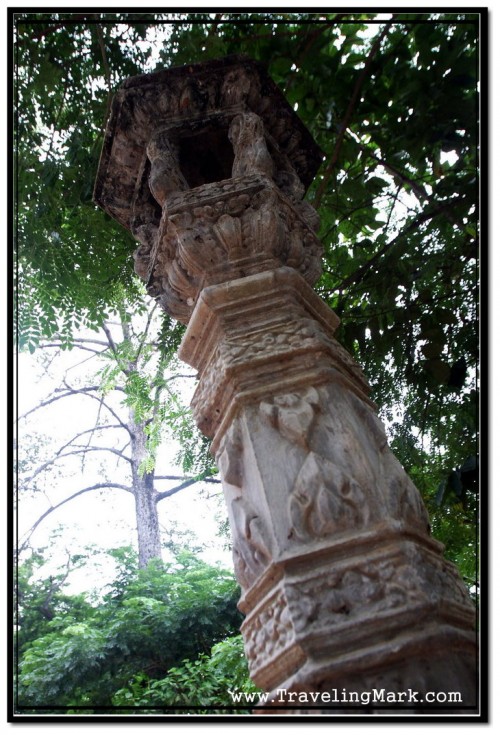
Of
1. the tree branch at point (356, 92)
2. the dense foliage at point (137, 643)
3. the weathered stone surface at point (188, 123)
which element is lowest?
the dense foliage at point (137, 643)

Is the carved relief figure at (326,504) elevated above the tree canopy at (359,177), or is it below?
below

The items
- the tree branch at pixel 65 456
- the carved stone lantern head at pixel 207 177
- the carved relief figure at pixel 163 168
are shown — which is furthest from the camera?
the tree branch at pixel 65 456

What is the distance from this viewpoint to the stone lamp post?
4.46ft

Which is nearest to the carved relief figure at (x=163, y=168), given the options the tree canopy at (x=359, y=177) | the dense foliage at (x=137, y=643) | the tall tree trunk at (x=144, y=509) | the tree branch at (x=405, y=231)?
the tree canopy at (x=359, y=177)

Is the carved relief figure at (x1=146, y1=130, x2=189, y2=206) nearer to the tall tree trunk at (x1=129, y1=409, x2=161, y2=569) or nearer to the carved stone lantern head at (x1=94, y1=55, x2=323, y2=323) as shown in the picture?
the carved stone lantern head at (x1=94, y1=55, x2=323, y2=323)

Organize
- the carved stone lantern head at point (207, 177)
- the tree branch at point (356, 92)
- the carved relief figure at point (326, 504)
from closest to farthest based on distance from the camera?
1. the carved relief figure at point (326, 504)
2. the carved stone lantern head at point (207, 177)
3. the tree branch at point (356, 92)

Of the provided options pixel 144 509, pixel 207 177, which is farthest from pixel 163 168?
pixel 144 509

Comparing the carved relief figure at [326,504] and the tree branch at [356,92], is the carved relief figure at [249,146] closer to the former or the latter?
the tree branch at [356,92]

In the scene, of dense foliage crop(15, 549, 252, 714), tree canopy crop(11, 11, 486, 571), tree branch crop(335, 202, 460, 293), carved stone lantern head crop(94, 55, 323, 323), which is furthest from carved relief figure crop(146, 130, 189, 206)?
dense foliage crop(15, 549, 252, 714)

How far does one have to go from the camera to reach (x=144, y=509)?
11125mm

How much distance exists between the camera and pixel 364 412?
179 cm

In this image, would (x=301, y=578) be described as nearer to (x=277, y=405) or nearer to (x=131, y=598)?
(x=277, y=405)

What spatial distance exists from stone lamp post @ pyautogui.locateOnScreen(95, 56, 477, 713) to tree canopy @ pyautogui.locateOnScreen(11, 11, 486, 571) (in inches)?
20.2

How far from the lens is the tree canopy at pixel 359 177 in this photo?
2732 millimetres
